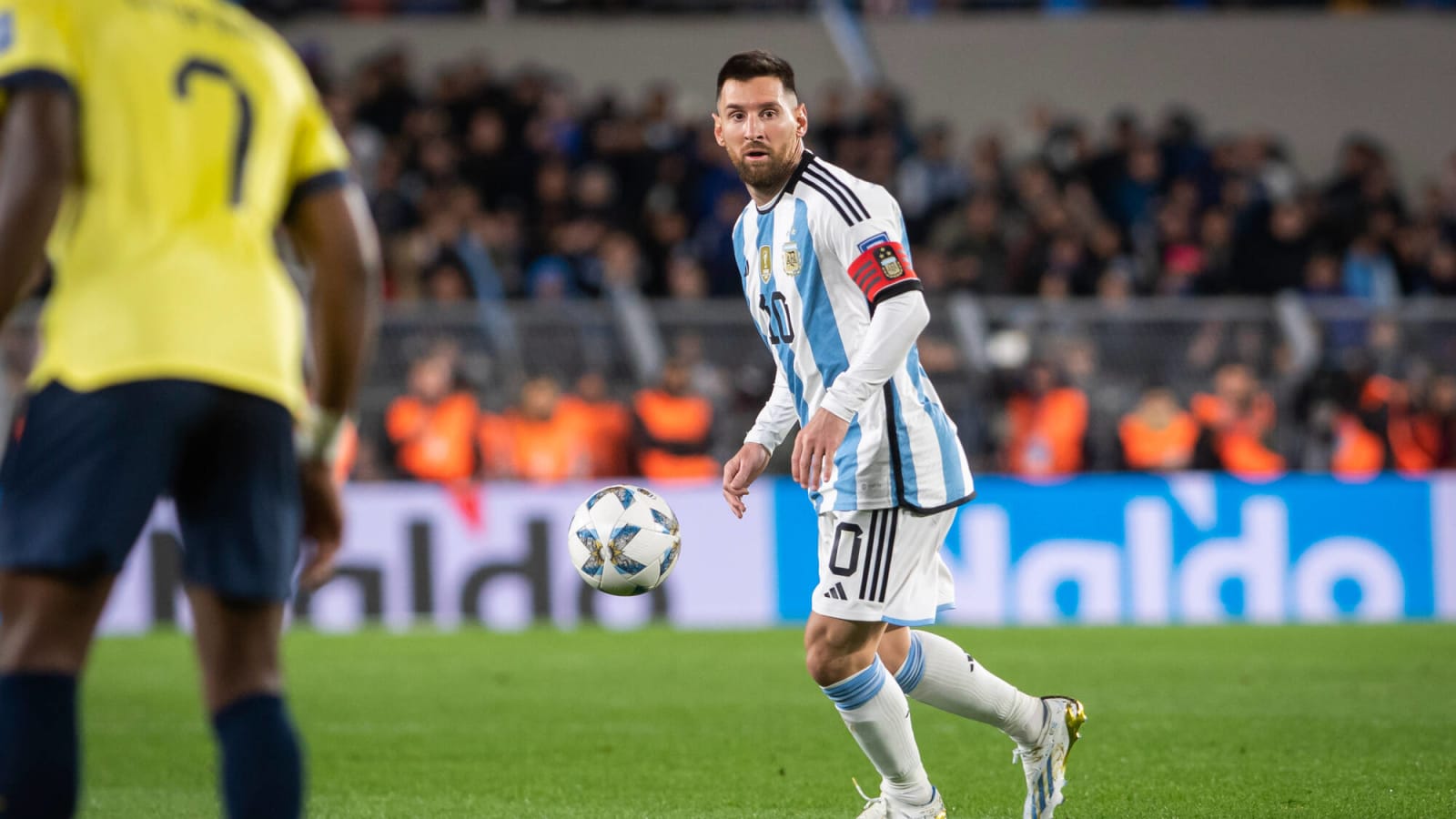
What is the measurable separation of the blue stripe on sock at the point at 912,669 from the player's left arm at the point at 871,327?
2.59 feet

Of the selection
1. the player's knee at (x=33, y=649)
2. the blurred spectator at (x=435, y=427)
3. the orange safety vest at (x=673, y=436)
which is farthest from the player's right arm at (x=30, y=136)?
the orange safety vest at (x=673, y=436)

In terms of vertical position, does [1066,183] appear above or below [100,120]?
above

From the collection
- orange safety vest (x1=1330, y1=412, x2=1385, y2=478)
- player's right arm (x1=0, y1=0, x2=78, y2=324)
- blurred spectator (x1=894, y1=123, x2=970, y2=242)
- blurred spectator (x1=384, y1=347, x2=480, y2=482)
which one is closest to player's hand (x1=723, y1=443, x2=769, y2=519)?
player's right arm (x1=0, y1=0, x2=78, y2=324)

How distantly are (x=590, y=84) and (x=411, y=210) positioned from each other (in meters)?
4.18

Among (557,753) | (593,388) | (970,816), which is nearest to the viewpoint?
(970,816)

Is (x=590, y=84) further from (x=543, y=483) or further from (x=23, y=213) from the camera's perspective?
(x=23, y=213)

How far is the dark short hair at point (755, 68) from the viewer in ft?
16.8

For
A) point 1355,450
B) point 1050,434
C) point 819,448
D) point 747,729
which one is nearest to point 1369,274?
point 1355,450

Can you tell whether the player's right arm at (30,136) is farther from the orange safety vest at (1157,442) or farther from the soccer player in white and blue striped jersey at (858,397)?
the orange safety vest at (1157,442)

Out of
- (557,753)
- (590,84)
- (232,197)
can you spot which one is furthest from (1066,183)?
(232,197)

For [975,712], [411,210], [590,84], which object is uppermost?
[590,84]

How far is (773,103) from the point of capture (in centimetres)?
510

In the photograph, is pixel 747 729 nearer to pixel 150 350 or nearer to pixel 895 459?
pixel 895 459

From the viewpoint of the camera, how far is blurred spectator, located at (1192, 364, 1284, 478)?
1424 centimetres
